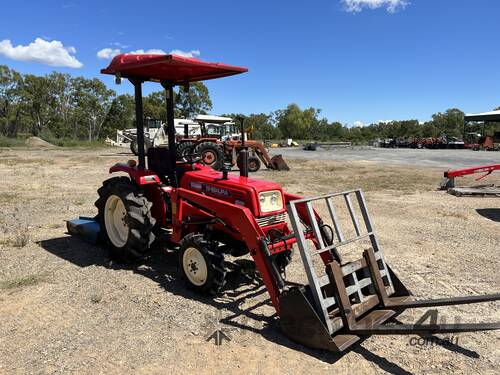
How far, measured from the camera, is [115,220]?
575 cm

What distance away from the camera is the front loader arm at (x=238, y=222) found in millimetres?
3703

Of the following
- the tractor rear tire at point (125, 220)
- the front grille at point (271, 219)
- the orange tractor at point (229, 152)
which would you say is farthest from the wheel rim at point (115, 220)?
the orange tractor at point (229, 152)

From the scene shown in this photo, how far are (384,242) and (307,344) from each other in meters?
3.62

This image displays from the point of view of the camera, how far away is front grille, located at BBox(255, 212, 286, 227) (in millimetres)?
4301

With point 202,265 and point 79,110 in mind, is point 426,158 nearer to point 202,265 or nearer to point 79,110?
point 202,265

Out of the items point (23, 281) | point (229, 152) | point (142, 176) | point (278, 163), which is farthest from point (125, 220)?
point (278, 163)

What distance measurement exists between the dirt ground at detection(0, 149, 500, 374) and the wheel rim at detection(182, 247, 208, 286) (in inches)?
7.3

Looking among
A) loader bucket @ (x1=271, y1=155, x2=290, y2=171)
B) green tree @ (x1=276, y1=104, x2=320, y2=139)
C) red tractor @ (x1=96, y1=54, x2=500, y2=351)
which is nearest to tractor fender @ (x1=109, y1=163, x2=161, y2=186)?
red tractor @ (x1=96, y1=54, x2=500, y2=351)

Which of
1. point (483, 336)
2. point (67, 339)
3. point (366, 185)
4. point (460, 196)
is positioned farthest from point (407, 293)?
point (366, 185)

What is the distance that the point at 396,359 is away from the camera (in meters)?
3.25

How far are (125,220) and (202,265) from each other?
4.73 feet

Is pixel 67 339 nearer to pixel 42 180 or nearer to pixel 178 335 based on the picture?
pixel 178 335

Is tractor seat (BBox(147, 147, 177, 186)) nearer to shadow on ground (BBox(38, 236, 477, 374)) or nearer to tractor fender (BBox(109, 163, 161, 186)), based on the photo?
tractor fender (BBox(109, 163, 161, 186))

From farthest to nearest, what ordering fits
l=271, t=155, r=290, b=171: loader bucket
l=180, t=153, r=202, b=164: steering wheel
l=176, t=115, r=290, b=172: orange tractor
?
l=271, t=155, r=290, b=171: loader bucket → l=176, t=115, r=290, b=172: orange tractor → l=180, t=153, r=202, b=164: steering wheel
